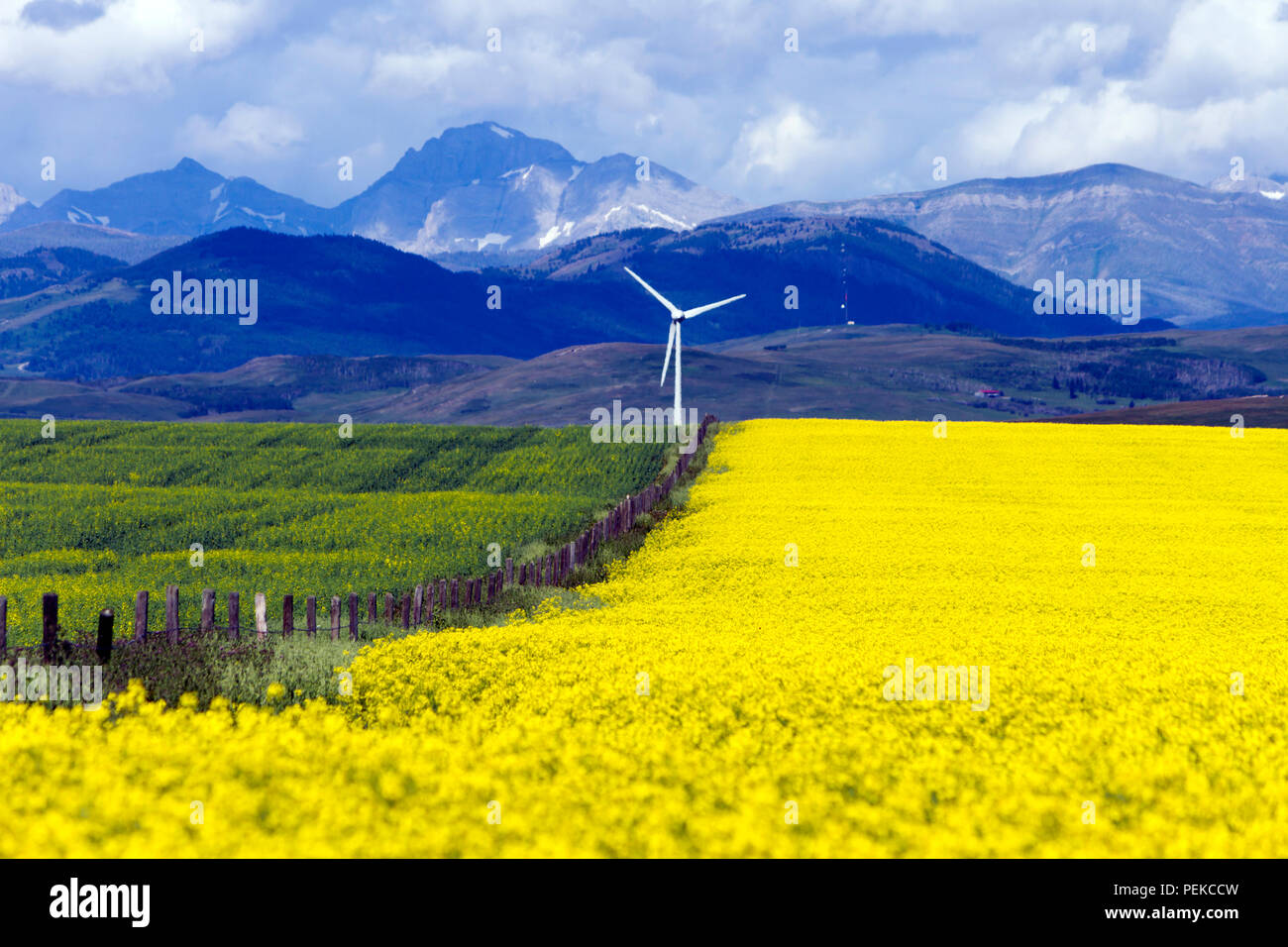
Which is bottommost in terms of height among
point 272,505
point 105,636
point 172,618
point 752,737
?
point 752,737

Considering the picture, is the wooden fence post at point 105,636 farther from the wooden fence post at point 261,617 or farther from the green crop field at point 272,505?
the green crop field at point 272,505

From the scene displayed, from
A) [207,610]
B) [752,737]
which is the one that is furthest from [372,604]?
[752,737]

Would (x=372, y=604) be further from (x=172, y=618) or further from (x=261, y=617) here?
(x=172, y=618)

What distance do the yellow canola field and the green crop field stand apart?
6622mm

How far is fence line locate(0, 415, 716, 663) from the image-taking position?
18.4 meters

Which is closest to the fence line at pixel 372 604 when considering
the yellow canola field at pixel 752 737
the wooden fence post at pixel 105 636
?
the wooden fence post at pixel 105 636

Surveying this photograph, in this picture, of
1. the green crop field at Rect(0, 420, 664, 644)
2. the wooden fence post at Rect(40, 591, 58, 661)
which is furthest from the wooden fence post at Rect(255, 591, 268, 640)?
the green crop field at Rect(0, 420, 664, 644)

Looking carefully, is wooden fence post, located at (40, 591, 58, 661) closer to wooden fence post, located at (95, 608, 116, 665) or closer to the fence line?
the fence line

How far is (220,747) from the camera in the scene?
12.6m

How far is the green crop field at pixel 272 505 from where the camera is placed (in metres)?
29.4

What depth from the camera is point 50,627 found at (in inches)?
723

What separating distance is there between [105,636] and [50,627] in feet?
3.11
